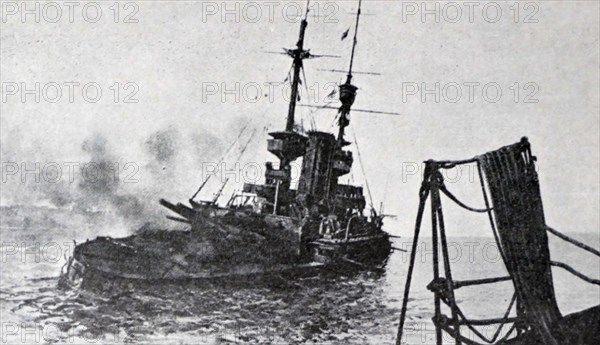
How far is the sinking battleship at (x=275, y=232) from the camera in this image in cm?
1005

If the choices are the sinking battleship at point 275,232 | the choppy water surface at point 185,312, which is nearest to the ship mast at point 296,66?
the sinking battleship at point 275,232

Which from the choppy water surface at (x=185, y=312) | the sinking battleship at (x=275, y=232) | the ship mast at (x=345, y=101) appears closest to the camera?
the choppy water surface at (x=185, y=312)

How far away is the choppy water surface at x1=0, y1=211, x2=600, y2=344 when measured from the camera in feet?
24.4

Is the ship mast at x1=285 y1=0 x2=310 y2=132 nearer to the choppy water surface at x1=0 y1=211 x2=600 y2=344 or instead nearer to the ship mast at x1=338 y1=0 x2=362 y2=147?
the ship mast at x1=338 y1=0 x2=362 y2=147

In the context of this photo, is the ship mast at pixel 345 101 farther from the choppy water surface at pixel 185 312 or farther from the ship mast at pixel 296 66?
the choppy water surface at pixel 185 312

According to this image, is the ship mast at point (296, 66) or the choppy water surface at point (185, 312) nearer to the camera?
the choppy water surface at point (185, 312)

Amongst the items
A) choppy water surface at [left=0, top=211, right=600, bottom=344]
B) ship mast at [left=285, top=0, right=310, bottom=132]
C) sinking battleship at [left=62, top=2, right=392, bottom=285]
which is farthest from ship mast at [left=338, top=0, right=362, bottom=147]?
choppy water surface at [left=0, top=211, right=600, bottom=344]

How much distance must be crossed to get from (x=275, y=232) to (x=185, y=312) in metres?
5.98

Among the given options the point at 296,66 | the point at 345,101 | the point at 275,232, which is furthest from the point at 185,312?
the point at 345,101

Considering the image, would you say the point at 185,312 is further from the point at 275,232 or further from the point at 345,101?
the point at 345,101

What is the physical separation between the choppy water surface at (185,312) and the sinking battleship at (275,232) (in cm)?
49

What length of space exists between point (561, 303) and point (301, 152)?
416 inches

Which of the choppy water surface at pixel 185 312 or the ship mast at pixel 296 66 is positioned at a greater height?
the ship mast at pixel 296 66

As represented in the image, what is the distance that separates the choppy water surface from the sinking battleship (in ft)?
1.61
